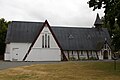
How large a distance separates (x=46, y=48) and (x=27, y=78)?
35722mm

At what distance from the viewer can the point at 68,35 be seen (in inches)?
2418

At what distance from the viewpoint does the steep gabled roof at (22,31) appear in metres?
55.3

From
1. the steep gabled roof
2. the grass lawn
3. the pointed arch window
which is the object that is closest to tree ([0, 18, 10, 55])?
the steep gabled roof

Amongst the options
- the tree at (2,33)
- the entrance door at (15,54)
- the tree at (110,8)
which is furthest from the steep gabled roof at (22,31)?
the tree at (110,8)

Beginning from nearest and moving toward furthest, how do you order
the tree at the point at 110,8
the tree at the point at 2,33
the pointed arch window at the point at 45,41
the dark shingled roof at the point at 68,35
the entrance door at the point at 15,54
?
the tree at the point at 110,8, the entrance door at the point at 15,54, the pointed arch window at the point at 45,41, the dark shingled roof at the point at 68,35, the tree at the point at 2,33

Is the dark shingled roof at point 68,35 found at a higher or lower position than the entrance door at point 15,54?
higher

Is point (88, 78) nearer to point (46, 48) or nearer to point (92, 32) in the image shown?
point (46, 48)

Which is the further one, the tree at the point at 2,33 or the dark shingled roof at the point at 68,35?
the tree at the point at 2,33

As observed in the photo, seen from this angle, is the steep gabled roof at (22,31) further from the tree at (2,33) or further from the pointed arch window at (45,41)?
the tree at (2,33)

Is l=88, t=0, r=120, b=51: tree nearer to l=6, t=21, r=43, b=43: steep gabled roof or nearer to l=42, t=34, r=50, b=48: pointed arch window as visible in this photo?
l=42, t=34, r=50, b=48: pointed arch window

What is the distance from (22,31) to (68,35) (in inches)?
441

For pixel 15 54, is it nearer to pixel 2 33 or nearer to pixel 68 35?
pixel 2 33

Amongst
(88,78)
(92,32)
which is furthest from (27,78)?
(92,32)

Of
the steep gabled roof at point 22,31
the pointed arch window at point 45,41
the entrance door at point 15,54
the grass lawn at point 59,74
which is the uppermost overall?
the steep gabled roof at point 22,31
